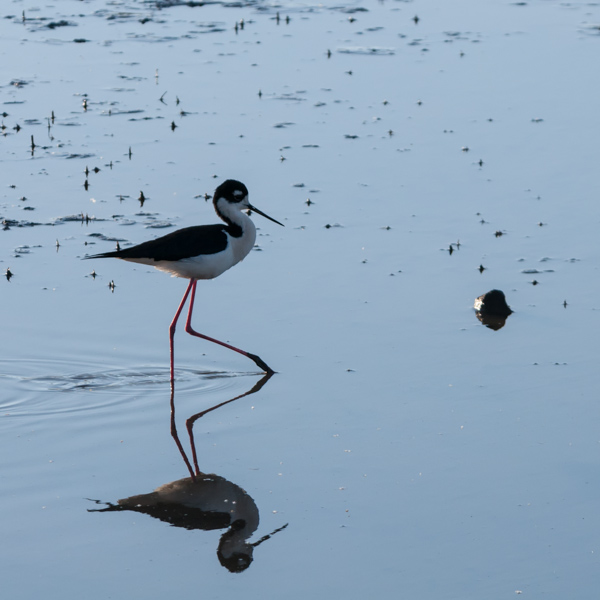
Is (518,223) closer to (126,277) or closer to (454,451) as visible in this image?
(126,277)

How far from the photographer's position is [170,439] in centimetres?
579

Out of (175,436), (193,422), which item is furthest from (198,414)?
(175,436)

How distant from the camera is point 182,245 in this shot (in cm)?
682

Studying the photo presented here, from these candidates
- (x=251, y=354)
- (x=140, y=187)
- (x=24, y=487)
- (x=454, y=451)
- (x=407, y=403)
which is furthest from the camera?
(x=140, y=187)

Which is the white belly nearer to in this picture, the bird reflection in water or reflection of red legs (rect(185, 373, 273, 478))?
reflection of red legs (rect(185, 373, 273, 478))

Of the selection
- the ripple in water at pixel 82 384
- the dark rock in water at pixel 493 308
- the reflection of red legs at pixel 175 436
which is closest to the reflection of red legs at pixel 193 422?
the reflection of red legs at pixel 175 436

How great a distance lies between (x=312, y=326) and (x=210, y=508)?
7.20ft

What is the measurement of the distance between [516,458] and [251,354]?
177 cm

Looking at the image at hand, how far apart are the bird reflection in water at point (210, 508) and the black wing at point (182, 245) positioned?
5.62 ft

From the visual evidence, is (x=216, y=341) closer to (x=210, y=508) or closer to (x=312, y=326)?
(x=312, y=326)

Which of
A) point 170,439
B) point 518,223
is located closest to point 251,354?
point 170,439

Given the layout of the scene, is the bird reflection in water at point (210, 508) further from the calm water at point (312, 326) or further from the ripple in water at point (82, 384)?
the ripple in water at point (82, 384)

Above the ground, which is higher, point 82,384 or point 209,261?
point 209,261

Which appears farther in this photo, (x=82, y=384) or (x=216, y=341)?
(x=216, y=341)
